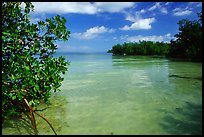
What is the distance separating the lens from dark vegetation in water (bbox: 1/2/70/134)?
176 inches

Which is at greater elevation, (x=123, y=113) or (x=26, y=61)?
(x=26, y=61)

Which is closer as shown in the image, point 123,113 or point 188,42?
point 123,113

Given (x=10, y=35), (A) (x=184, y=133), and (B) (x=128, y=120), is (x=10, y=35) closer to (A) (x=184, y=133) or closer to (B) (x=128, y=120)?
(B) (x=128, y=120)

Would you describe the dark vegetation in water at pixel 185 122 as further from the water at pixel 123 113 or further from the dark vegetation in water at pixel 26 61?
the dark vegetation in water at pixel 26 61

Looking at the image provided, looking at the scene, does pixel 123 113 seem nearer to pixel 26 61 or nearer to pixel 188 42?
pixel 26 61

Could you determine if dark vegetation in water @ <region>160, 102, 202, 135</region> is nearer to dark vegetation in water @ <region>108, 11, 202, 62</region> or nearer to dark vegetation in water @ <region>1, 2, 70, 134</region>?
dark vegetation in water @ <region>1, 2, 70, 134</region>

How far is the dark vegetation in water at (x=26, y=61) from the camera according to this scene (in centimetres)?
446

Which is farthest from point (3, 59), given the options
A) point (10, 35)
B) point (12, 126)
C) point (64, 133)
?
point (64, 133)

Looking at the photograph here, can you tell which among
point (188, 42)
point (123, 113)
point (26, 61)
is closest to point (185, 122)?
point (123, 113)

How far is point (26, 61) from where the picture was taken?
4.82m

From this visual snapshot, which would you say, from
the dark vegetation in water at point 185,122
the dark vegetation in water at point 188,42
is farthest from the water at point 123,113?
the dark vegetation in water at point 188,42

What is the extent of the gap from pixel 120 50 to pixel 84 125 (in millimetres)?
72317

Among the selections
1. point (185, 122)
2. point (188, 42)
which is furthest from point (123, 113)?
point (188, 42)

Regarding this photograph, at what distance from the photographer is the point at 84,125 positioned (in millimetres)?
4941
